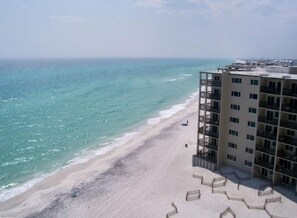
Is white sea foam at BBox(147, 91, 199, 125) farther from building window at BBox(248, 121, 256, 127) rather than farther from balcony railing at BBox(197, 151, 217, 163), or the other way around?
building window at BBox(248, 121, 256, 127)

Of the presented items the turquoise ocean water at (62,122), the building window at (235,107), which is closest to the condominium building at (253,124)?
the building window at (235,107)

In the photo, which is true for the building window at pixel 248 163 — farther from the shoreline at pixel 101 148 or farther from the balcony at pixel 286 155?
the shoreline at pixel 101 148

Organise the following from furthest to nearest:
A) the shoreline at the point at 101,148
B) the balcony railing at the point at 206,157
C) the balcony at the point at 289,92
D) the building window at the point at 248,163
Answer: the balcony railing at the point at 206,157
the shoreline at the point at 101,148
the building window at the point at 248,163
the balcony at the point at 289,92

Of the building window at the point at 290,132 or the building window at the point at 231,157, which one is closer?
the building window at the point at 290,132

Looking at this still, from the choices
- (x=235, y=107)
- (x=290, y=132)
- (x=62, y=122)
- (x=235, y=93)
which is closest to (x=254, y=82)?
(x=235, y=93)

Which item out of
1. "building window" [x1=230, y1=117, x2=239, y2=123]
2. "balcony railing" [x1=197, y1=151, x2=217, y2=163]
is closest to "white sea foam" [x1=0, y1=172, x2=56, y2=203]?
"balcony railing" [x1=197, y1=151, x2=217, y2=163]

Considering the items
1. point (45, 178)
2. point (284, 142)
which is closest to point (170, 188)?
point (284, 142)

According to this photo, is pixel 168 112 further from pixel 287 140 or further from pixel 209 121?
pixel 287 140

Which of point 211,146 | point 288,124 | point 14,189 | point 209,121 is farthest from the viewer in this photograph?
point 211,146
